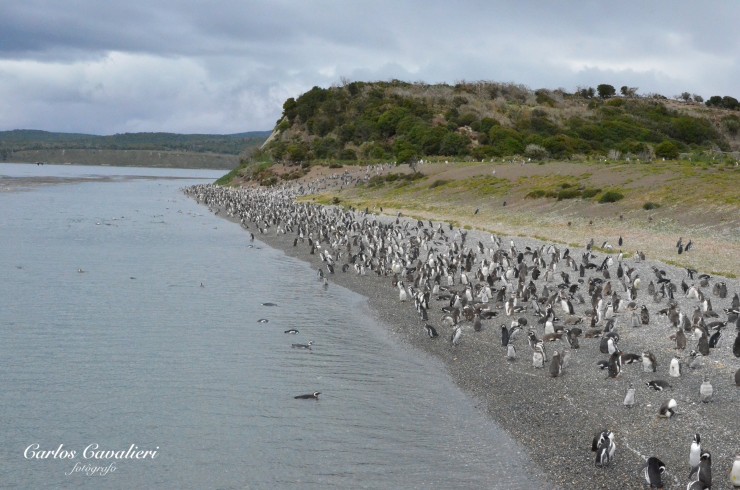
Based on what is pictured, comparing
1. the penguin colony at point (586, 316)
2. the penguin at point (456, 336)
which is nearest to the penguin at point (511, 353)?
the penguin colony at point (586, 316)

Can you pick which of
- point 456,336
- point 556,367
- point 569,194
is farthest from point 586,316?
point 569,194

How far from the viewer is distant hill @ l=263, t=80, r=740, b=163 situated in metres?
74.4

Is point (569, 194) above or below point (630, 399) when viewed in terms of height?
above

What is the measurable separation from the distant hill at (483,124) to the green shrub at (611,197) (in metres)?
25.2

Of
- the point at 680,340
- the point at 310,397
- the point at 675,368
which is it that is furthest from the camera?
the point at 680,340

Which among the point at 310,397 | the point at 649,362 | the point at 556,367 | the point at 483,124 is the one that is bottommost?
the point at 310,397

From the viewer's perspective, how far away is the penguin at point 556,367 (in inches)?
571

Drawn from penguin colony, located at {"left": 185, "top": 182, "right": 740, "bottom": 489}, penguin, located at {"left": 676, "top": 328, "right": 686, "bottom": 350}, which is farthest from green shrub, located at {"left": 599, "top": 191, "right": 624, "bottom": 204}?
penguin, located at {"left": 676, "top": 328, "right": 686, "bottom": 350}

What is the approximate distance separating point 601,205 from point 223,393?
25.7 meters

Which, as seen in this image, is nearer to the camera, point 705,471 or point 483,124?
point 705,471

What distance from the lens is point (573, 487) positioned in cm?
1027

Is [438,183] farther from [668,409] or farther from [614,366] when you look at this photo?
[668,409]

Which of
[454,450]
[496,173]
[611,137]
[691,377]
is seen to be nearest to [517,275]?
[691,377]

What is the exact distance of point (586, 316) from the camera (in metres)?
18.6
